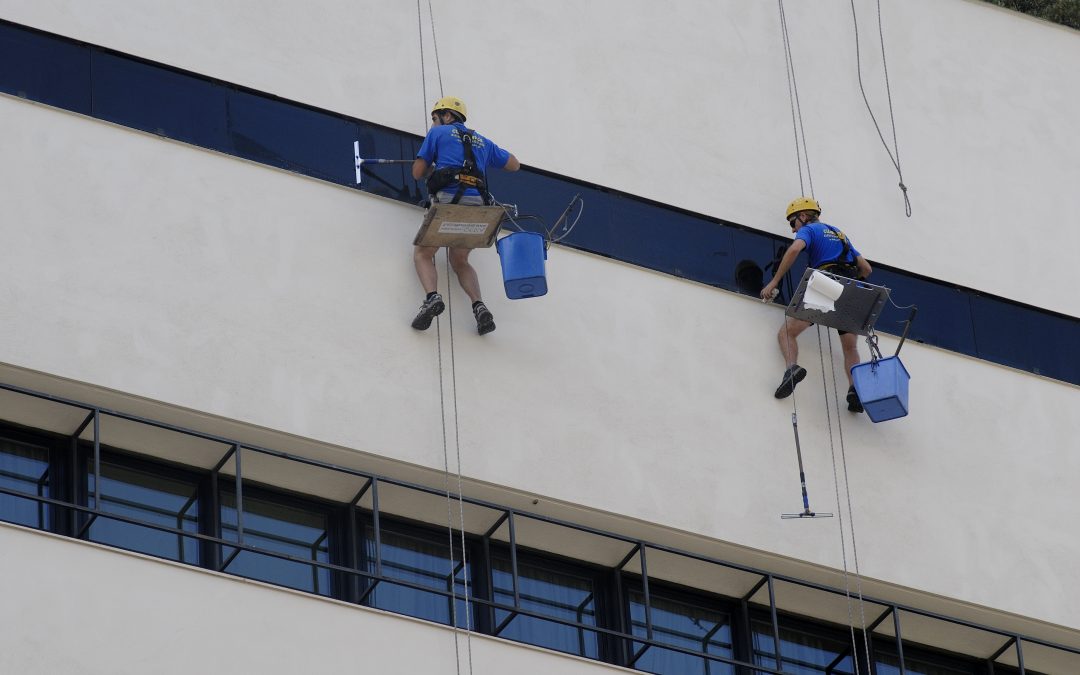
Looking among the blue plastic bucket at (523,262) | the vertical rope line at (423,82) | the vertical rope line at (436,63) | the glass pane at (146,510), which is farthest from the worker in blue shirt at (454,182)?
the glass pane at (146,510)

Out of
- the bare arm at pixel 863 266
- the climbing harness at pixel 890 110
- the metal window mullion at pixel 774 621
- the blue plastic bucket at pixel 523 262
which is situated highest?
the climbing harness at pixel 890 110

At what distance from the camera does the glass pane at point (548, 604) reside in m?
13.7

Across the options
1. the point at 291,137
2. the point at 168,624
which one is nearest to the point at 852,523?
the point at 291,137

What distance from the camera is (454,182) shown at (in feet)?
44.6

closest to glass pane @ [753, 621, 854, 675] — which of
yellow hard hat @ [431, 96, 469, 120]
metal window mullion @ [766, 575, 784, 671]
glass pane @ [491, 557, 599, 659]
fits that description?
metal window mullion @ [766, 575, 784, 671]

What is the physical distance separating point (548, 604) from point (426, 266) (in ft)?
7.93

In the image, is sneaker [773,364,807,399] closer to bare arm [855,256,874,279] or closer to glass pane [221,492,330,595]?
bare arm [855,256,874,279]

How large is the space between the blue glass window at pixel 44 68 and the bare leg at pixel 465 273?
8.42ft

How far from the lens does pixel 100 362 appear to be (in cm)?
1248

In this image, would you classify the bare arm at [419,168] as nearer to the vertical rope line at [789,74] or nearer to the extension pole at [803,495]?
the extension pole at [803,495]

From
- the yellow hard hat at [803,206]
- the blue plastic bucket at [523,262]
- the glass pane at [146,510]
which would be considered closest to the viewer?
the glass pane at [146,510]

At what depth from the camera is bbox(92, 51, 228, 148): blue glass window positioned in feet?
43.9

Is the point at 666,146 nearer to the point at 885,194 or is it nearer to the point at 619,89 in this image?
the point at 619,89

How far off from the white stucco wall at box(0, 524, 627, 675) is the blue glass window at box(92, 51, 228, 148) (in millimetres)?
3130
